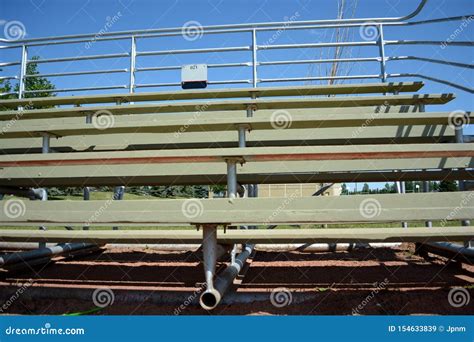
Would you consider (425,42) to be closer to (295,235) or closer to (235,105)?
(235,105)

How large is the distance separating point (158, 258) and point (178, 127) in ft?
4.11

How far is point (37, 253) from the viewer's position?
2.19 metres

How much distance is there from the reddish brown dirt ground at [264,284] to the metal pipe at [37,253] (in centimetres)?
11

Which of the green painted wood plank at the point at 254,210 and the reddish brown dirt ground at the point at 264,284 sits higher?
the green painted wood plank at the point at 254,210

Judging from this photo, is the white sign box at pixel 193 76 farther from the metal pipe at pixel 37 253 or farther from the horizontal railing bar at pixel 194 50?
the metal pipe at pixel 37 253

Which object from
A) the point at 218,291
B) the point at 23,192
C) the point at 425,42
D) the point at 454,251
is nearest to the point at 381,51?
the point at 425,42

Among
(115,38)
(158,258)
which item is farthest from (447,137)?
(115,38)

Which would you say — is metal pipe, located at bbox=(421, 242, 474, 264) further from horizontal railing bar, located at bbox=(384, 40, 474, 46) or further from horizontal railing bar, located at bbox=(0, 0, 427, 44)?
horizontal railing bar, located at bbox=(0, 0, 427, 44)

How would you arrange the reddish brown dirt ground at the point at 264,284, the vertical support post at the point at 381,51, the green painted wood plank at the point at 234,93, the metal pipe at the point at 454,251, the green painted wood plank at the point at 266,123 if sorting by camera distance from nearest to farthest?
the reddish brown dirt ground at the point at 264,284, the green painted wood plank at the point at 266,123, the metal pipe at the point at 454,251, the green painted wood plank at the point at 234,93, the vertical support post at the point at 381,51

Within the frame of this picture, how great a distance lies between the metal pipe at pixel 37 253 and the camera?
2006mm

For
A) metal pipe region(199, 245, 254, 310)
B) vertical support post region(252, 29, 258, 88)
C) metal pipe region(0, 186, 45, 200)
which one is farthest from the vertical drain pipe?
vertical support post region(252, 29, 258, 88)

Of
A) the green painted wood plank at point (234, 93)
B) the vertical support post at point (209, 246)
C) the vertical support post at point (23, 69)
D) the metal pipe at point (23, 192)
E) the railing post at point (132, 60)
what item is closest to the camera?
the vertical support post at point (209, 246)

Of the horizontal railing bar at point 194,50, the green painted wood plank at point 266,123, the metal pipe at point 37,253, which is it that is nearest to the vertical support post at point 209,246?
the green painted wood plank at point 266,123

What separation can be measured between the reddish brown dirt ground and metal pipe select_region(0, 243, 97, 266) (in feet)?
0.36
